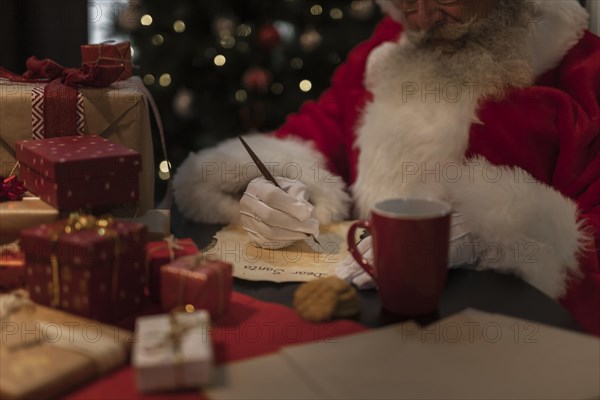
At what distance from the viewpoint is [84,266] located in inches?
30.4

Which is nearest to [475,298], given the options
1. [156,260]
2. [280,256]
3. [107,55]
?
[280,256]

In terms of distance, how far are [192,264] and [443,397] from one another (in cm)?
33

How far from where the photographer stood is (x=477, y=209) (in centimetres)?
112

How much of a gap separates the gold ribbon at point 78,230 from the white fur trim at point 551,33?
99cm

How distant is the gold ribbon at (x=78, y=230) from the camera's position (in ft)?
2.58

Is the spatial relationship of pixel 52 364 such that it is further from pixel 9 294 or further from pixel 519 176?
pixel 519 176

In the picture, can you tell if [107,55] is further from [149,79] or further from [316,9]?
[316,9]

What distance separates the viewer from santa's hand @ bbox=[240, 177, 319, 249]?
45.8 inches

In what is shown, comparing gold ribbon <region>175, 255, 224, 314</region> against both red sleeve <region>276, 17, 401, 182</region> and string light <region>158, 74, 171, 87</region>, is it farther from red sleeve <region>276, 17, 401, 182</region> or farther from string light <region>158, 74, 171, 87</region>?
string light <region>158, 74, 171, 87</region>

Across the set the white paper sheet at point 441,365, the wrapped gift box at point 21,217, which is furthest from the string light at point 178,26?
the white paper sheet at point 441,365

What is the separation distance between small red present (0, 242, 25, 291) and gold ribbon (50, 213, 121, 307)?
84 mm

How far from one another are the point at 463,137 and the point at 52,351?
3.04ft

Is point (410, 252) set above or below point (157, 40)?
below

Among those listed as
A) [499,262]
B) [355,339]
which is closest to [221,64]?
[499,262]
